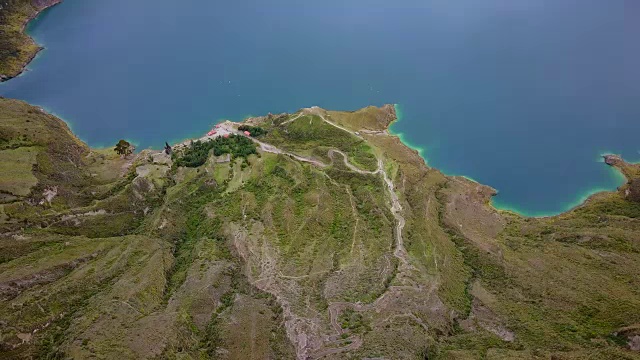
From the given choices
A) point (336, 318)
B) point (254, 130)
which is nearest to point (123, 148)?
point (254, 130)

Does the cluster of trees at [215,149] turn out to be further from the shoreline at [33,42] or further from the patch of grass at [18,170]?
the shoreline at [33,42]

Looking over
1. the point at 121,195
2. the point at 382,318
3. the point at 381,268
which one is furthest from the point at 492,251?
the point at 121,195

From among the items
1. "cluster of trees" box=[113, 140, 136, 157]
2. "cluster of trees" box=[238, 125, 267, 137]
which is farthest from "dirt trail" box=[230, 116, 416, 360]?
"cluster of trees" box=[113, 140, 136, 157]

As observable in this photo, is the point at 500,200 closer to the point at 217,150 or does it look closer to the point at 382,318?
the point at 382,318

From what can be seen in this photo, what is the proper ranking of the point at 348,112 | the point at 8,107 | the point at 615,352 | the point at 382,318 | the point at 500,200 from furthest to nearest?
the point at 348,112 < the point at 8,107 < the point at 500,200 < the point at 382,318 < the point at 615,352

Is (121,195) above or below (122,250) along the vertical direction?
above

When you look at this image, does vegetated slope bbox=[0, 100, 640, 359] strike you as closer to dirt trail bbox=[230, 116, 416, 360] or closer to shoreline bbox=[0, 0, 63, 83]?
dirt trail bbox=[230, 116, 416, 360]
